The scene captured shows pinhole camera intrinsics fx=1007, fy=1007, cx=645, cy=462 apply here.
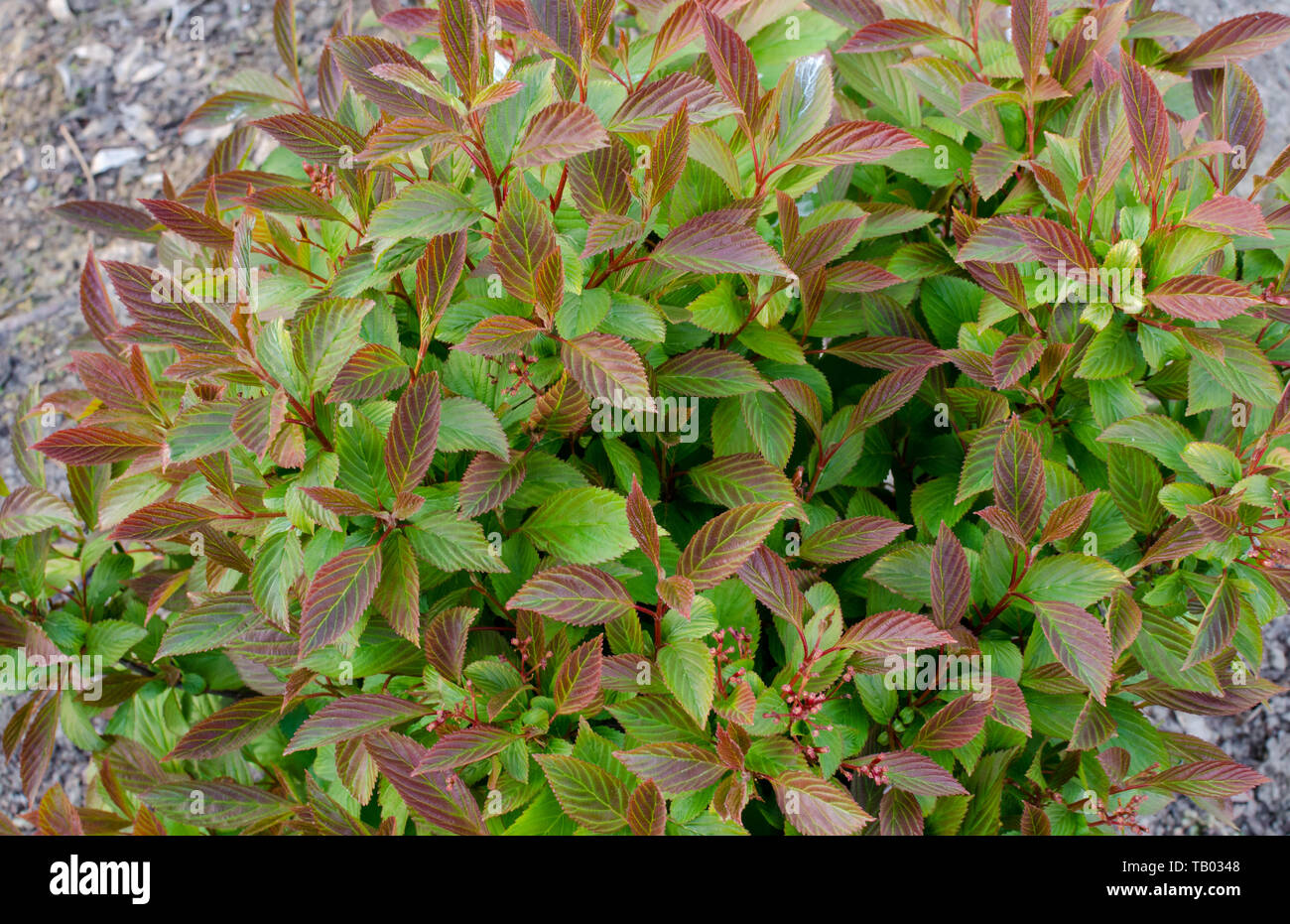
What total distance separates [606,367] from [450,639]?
0.47 meters

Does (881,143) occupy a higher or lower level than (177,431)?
higher

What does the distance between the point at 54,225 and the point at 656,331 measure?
4.14 meters

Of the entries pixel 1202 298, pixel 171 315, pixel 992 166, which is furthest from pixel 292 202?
pixel 1202 298

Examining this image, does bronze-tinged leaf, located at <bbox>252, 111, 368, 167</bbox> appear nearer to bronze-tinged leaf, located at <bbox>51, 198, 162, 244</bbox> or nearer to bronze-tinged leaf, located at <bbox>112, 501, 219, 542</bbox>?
bronze-tinged leaf, located at <bbox>112, 501, 219, 542</bbox>

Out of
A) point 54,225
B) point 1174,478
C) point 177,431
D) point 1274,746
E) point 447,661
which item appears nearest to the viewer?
point 177,431

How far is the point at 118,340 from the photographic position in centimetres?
144

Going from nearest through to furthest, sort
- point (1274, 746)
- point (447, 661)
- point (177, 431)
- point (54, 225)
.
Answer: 1. point (177, 431)
2. point (447, 661)
3. point (1274, 746)
4. point (54, 225)

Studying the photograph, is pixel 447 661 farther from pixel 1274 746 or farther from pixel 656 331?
pixel 1274 746

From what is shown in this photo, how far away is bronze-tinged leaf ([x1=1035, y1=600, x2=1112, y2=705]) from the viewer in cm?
144

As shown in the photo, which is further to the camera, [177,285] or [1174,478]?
[1174,478]

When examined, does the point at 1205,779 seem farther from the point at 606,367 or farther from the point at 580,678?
the point at 606,367

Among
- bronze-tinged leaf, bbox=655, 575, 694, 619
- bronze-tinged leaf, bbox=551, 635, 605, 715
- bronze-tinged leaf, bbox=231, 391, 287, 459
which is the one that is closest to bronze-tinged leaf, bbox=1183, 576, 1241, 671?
bronze-tinged leaf, bbox=655, 575, 694, 619
